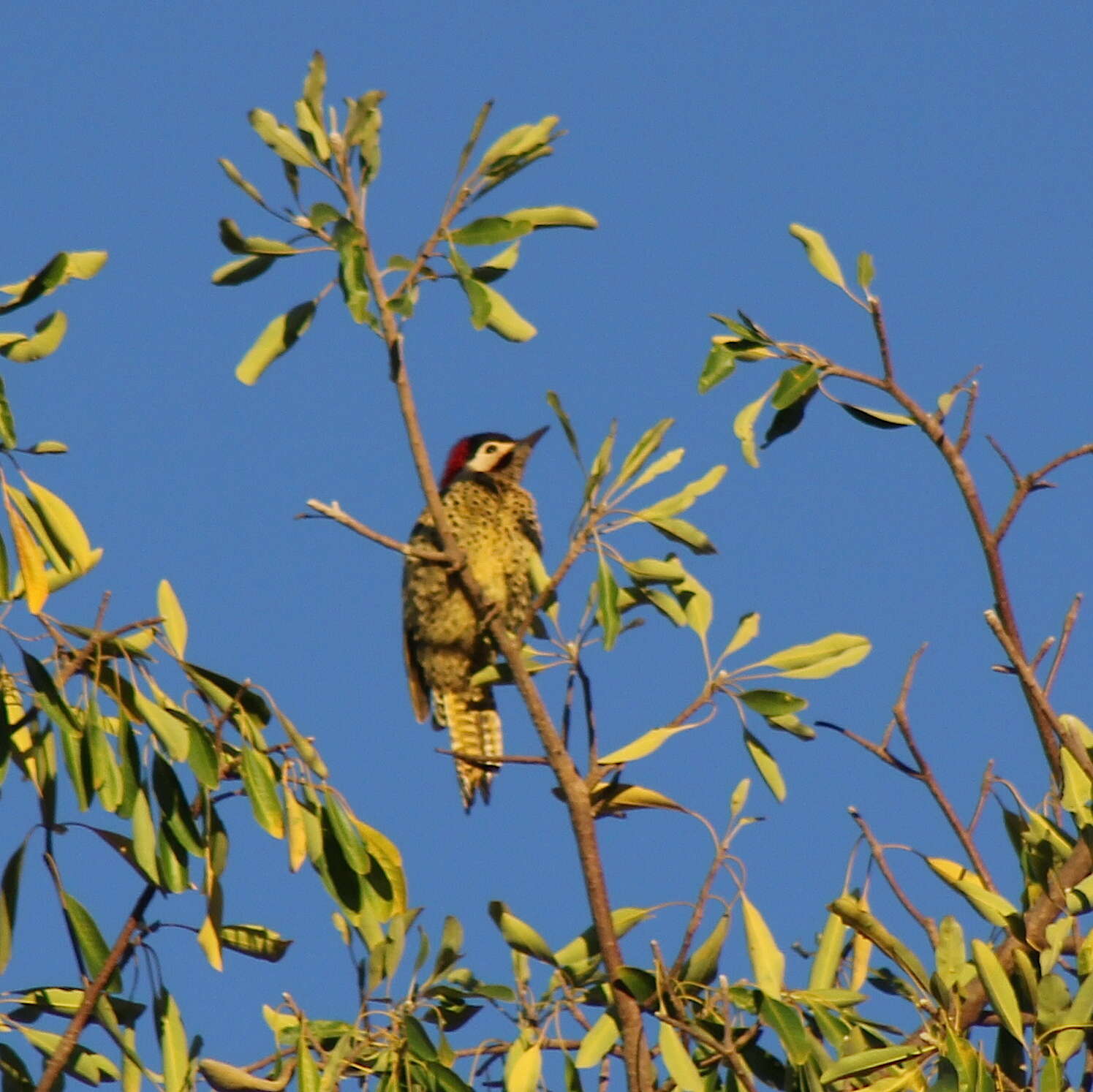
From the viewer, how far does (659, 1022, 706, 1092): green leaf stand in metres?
3.12

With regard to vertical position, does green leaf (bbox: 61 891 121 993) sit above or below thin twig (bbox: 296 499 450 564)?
below

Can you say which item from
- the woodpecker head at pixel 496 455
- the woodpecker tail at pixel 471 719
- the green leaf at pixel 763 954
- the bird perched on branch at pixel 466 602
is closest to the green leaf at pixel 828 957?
the green leaf at pixel 763 954

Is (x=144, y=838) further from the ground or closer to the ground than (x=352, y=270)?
closer to the ground

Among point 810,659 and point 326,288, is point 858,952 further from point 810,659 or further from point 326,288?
point 326,288

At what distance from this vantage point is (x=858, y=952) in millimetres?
3561

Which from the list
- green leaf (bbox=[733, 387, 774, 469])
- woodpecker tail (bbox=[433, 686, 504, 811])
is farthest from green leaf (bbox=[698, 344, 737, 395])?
woodpecker tail (bbox=[433, 686, 504, 811])

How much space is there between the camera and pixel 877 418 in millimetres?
3680

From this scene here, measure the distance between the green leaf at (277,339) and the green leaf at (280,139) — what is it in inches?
10.5

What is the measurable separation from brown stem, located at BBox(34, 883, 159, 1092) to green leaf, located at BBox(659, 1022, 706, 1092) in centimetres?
95

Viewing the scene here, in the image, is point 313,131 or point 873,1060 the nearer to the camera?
point 873,1060

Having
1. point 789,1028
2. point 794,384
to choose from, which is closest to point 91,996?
point 789,1028

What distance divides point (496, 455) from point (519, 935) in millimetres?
3543

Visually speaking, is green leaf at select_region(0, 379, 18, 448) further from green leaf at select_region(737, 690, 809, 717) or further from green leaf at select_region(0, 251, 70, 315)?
green leaf at select_region(737, 690, 809, 717)

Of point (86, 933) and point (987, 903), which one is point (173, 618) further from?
point (987, 903)
